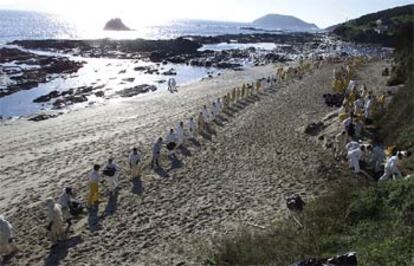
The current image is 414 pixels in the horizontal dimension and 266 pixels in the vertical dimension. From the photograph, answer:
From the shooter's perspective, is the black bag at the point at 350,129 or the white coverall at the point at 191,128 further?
the white coverall at the point at 191,128

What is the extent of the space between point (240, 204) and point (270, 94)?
19.6 m

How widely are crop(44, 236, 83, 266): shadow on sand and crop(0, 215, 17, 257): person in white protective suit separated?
2.90 ft

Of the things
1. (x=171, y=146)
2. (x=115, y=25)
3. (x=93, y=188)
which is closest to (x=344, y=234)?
(x=93, y=188)

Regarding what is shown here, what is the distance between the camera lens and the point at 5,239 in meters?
11.5

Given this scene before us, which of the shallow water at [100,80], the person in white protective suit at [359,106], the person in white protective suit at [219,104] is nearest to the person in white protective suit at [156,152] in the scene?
the person in white protective suit at [359,106]

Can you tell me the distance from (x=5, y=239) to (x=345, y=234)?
701 cm

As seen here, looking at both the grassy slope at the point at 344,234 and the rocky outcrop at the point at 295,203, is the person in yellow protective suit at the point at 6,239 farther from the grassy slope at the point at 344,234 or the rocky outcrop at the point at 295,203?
the rocky outcrop at the point at 295,203

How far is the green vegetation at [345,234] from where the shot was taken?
8022mm

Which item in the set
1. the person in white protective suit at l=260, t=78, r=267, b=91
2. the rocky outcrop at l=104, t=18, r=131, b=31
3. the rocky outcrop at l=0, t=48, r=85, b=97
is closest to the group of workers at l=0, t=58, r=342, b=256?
the person in white protective suit at l=260, t=78, r=267, b=91

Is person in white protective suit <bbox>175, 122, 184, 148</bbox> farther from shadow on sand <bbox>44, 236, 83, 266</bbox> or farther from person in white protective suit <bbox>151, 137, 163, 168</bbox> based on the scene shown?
shadow on sand <bbox>44, 236, 83, 266</bbox>

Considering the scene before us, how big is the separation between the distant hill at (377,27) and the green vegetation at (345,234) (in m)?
72.7

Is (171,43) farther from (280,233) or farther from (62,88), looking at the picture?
(280,233)

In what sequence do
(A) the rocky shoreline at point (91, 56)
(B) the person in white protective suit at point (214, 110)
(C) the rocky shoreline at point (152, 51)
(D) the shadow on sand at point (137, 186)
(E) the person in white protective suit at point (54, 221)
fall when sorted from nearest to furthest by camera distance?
(E) the person in white protective suit at point (54, 221) → (D) the shadow on sand at point (137, 186) → (B) the person in white protective suit at point (214, 110) → (A) the rocky shoreline at point (91, 56) → (C) the rocky shoreline at point (152, 51)

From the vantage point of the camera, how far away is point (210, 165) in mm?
18156
